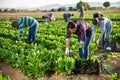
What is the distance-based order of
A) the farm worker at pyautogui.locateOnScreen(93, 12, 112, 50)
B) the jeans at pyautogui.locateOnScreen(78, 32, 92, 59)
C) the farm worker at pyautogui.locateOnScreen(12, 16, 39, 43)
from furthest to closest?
the farm worker at pyautogui.locateOnScreen(12, 16, 39, 43) < the farm worker at pyautogui.locateOnScreen(93, 12, 112, 50) < the jeans at pyautogui.locateOnScreen(78, 32, 92, 59)

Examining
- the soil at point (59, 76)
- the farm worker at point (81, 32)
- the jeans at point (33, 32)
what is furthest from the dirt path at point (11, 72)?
the jeans at point (33, 32)

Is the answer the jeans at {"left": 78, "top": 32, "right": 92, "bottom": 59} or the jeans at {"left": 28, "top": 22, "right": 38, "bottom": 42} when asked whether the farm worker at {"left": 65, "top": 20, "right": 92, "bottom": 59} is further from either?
the jeans at {"left": 28, "top": 22, "right": 38, "bottom": 42}

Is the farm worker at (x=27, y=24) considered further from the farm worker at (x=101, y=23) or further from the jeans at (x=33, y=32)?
the farm worker at (x=101, y=23)

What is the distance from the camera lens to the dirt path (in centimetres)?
691

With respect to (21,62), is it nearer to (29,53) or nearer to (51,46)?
(29,53)

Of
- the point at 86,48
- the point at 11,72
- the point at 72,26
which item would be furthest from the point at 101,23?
the point at 11,72

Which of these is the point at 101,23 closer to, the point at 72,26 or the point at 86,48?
the point at 86,48

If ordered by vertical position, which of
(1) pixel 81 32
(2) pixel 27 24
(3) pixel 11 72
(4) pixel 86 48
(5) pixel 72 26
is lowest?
(3) pixel 11 72

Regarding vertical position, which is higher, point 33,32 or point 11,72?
point 33,32

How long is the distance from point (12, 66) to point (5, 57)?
0.62 meters

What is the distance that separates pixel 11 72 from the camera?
7316 millimetres

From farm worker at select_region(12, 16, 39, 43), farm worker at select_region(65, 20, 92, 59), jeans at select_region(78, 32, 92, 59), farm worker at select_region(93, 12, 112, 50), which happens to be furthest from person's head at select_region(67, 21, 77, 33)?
farm worker at select_region(12, 16, 39, 43)

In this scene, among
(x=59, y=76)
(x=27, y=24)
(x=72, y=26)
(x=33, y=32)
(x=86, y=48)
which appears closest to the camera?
(x=72, y=26)

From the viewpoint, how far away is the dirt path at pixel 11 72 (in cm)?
691
